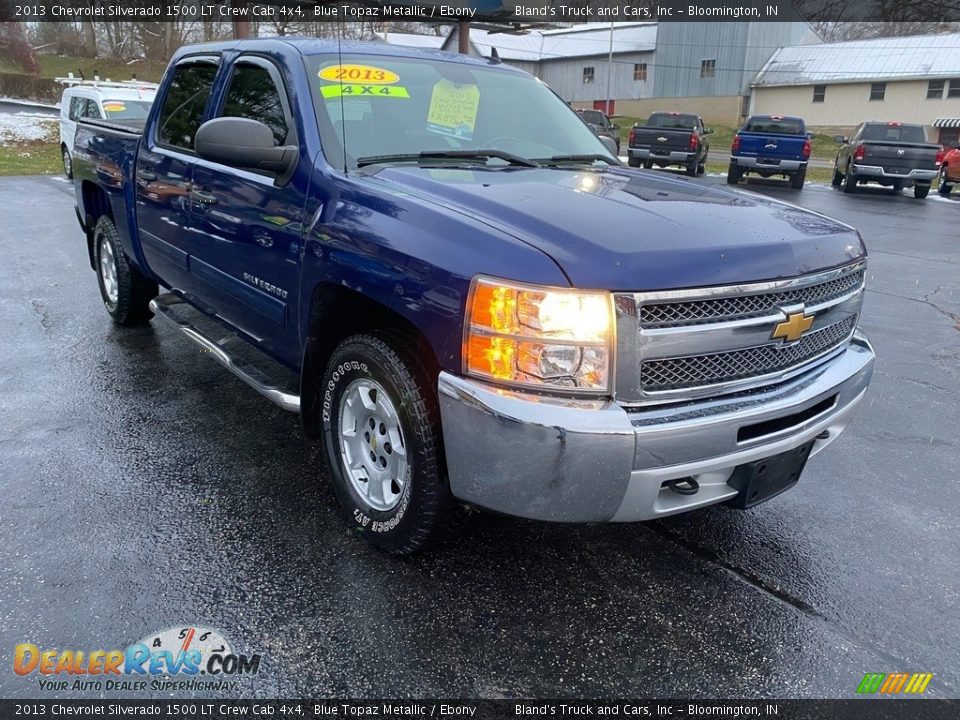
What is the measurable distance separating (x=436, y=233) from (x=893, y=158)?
19.7 m

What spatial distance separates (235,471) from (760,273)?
2551 millimetres

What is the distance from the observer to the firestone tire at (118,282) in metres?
5.44

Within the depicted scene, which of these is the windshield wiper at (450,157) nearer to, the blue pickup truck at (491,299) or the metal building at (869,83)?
the blue pickup truck at (491,299)

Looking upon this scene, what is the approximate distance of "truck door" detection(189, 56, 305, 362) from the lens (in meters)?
3.16

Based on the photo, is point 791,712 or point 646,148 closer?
point 791,712

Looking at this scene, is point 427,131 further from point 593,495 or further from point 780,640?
point 780,640

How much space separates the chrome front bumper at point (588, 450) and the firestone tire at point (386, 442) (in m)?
0.18

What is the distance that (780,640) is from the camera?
2529 mm

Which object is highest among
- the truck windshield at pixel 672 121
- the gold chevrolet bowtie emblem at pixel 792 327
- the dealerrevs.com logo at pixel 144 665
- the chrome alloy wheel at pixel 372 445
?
the truck windshield at pixel 672 121

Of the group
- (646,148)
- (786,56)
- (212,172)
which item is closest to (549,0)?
(646,148)

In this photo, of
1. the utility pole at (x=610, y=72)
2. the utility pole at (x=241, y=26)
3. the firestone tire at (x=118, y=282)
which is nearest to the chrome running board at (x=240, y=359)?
the firestone tire at (x=118, y=282)

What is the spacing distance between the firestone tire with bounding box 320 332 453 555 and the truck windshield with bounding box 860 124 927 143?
20221 mm

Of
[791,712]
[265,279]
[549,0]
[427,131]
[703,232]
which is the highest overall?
[549,0]

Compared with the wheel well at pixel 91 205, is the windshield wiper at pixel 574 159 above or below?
above
